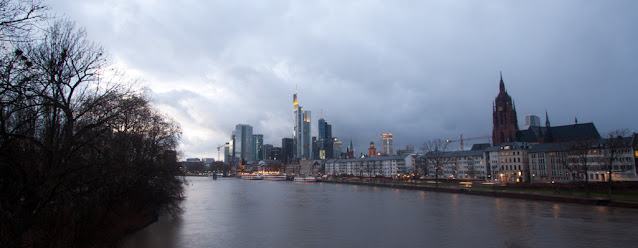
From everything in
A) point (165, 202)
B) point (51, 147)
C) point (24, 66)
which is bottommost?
point (165, 202)

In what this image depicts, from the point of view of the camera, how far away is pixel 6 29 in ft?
32.5

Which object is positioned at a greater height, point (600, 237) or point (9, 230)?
point (9, 230)

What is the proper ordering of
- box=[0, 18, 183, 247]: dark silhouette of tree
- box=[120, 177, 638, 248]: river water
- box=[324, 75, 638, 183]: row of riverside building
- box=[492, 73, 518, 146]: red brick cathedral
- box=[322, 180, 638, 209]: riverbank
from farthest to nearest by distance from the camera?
box=[492, 73, 518, 146]: red brick cathedral → box=[324, 75, 638, 183]: row of riverside building → box=[322, 180, 638, 209]: riverbank → box=[120, 177, 638, 248]: river water → box=[0, 18, 183, 247]: dark silhouette of tree

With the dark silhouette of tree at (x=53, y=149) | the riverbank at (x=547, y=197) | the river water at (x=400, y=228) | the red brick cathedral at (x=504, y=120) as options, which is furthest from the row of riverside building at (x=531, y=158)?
the dark silhouette of tree at (x=53, y=149)

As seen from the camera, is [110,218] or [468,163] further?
[468,163]

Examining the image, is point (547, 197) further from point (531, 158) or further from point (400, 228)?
point (531, 158)

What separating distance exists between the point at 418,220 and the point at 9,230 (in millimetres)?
31091

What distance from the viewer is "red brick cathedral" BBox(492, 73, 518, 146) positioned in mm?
146125

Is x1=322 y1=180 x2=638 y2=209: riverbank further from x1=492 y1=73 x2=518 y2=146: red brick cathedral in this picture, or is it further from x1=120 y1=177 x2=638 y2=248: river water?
x1=492 y1=73 x2=518 y2=146: red brick cathedral

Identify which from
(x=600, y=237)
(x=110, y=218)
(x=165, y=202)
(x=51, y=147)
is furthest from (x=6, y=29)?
(x=600, y=237)

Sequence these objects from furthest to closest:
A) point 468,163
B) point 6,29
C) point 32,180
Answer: point 468,163, point 32,180, point 6,29

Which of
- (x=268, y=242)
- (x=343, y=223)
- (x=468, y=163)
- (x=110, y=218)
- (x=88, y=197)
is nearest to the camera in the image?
(x=88, y=197)

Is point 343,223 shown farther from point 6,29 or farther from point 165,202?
point 6,29

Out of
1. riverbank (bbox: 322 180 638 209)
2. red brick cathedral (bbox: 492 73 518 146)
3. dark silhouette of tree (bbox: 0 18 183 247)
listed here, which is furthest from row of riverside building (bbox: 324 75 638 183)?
dark silhouette of tree (bbox: 0 18 183 247)
